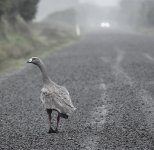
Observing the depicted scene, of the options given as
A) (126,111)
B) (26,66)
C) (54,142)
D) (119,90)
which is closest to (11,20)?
(26,66)

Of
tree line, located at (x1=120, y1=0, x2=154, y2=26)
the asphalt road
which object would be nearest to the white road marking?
the asphalt road

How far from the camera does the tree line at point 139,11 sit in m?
93.4

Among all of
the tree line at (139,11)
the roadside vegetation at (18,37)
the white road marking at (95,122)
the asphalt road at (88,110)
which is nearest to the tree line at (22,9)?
the roadside vegetation at (18,37)

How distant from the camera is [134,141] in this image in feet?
35.1

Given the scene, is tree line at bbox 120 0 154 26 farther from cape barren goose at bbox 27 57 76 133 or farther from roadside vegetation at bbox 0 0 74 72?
cape barren goose at bbox 27 57 76 133

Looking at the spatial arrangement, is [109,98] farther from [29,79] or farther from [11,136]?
[29,79]

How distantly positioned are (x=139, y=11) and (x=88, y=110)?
110m

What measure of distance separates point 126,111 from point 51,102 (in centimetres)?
365

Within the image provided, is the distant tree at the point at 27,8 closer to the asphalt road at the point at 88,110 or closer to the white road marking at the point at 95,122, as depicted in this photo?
the asphalt road at the point at 88,110

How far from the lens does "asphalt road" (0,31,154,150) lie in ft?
35.8

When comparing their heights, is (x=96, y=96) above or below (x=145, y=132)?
below

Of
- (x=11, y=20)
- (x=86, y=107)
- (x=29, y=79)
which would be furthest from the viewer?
(x=11, y=20)

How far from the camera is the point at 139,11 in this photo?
122250 mm

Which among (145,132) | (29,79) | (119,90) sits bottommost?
(29,79)
